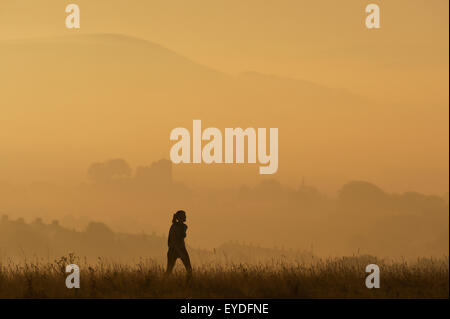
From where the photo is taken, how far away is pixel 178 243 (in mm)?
20672

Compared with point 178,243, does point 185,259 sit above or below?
below

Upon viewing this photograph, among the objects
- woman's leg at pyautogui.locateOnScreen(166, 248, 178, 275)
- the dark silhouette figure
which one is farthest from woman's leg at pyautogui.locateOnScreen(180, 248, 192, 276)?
woman's leg at pyautogui.locateOnScreen(166, 248, 178, 275)

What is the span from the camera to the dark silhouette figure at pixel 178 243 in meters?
20.6

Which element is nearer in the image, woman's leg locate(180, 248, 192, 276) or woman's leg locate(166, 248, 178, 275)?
woman's leg locate(180, 248, 192, 276)

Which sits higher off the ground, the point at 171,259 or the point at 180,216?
the point at 180,216

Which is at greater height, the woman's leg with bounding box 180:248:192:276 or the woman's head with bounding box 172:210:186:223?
the woman's head with bounding box 172:210:186:223

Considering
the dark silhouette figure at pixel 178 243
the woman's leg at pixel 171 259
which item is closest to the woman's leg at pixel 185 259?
the dark silhouette figure at pixel 178 243

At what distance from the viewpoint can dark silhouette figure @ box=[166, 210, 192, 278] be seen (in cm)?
2062

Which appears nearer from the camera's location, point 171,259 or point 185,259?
point 185,259

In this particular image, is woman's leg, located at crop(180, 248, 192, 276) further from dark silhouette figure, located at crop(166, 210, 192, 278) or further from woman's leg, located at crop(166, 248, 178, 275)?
woman's leg, located at crop(166, 248, 178, 275)
